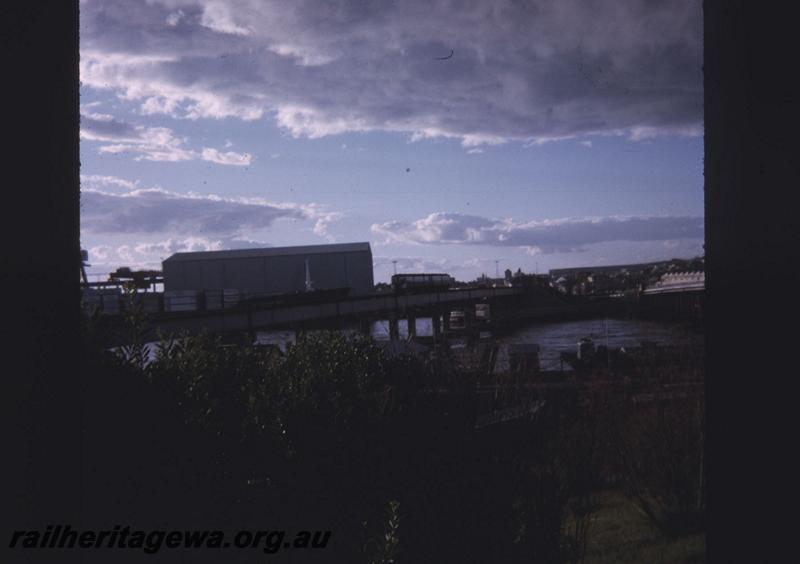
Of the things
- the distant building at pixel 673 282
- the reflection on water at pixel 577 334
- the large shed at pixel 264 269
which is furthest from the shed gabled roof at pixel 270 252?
the distant building at pixel 673 282

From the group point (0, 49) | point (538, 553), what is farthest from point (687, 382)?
point (0, 49)

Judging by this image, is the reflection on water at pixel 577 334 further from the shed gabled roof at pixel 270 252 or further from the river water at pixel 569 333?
the shed gabled roof at pixel 270 252

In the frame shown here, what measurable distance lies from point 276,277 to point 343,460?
5316 cm

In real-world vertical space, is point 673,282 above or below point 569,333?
above

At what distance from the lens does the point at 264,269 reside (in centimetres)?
5638

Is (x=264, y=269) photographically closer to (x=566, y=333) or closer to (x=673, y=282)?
(x=566, y=333)

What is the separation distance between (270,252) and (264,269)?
5.22 ft

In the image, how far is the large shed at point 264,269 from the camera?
56.5 meters

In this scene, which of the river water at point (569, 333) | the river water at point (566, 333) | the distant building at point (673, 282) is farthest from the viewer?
the distant building at point (673, 282)

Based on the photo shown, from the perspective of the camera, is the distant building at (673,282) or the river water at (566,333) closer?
the river water at (566,333)

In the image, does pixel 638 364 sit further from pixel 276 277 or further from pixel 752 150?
pixel 276 277

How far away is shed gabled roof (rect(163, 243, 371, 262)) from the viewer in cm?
5681

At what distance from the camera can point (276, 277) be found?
186ft

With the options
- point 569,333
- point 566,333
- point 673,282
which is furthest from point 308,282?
point 673,282
